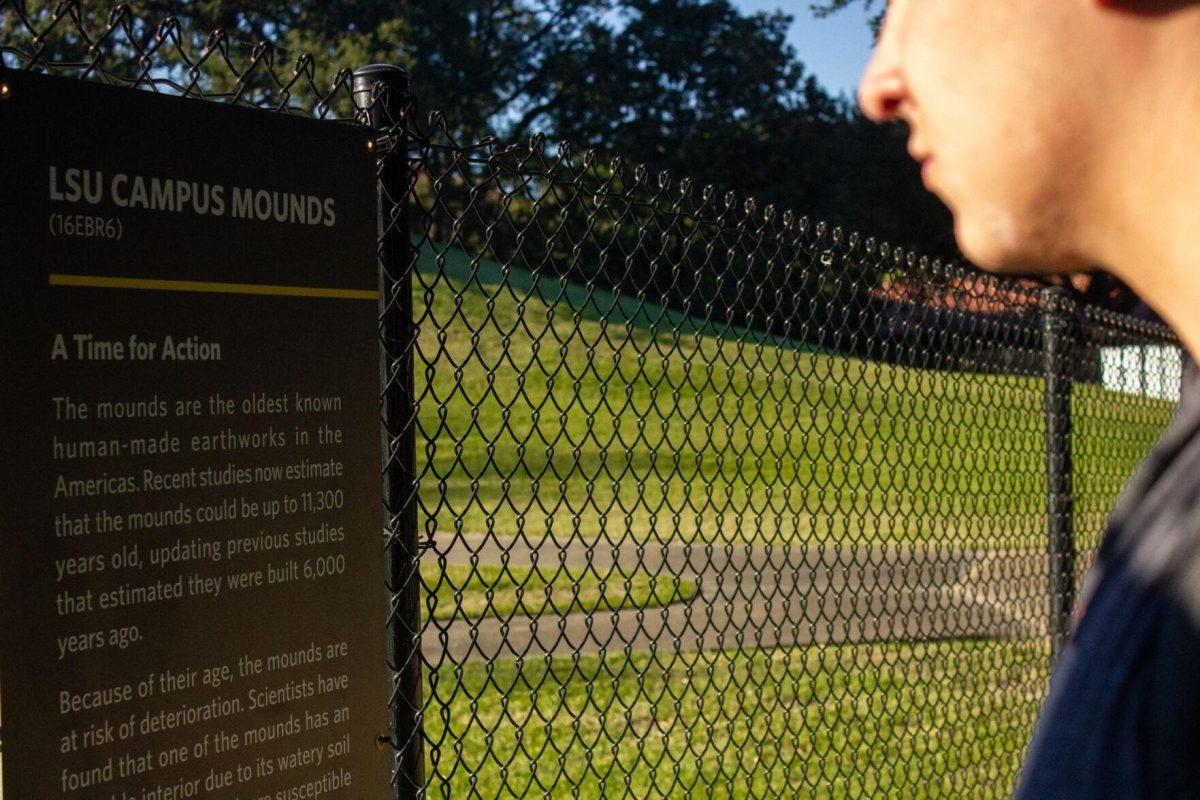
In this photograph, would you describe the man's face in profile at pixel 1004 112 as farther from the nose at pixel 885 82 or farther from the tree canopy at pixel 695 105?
the tree canopy at pixel 695 105

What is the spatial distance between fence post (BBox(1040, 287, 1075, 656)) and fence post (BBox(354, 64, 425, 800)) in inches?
132

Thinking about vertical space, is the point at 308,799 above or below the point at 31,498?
below

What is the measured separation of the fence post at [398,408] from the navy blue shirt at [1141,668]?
187 centimetres

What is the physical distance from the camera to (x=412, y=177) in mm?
2441

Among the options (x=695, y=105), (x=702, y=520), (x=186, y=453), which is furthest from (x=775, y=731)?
(x=695, y=105)

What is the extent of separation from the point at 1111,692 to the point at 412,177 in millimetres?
2013

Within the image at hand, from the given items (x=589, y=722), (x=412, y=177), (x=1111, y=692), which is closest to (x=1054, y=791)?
(x=1111, y=692)

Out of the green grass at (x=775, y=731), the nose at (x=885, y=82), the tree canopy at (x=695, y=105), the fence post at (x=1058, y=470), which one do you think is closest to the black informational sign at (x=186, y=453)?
the nose at (x=885, y=82)

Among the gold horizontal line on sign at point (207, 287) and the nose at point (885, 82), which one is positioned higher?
the nose at point (885, 82)

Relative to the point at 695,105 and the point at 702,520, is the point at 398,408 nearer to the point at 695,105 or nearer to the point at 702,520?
the point at 702,520

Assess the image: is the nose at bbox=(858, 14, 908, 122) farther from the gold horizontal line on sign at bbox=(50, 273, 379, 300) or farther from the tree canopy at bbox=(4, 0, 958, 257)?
the tree canopy at bbox=(4, 0, 958, 257)

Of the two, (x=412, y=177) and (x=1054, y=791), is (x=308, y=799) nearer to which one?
(x=412, y=177)

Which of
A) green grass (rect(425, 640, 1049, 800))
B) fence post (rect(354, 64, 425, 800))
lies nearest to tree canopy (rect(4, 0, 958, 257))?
green grass (rect(425, 640, 1049, 800))

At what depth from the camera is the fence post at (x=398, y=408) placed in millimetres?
2393
